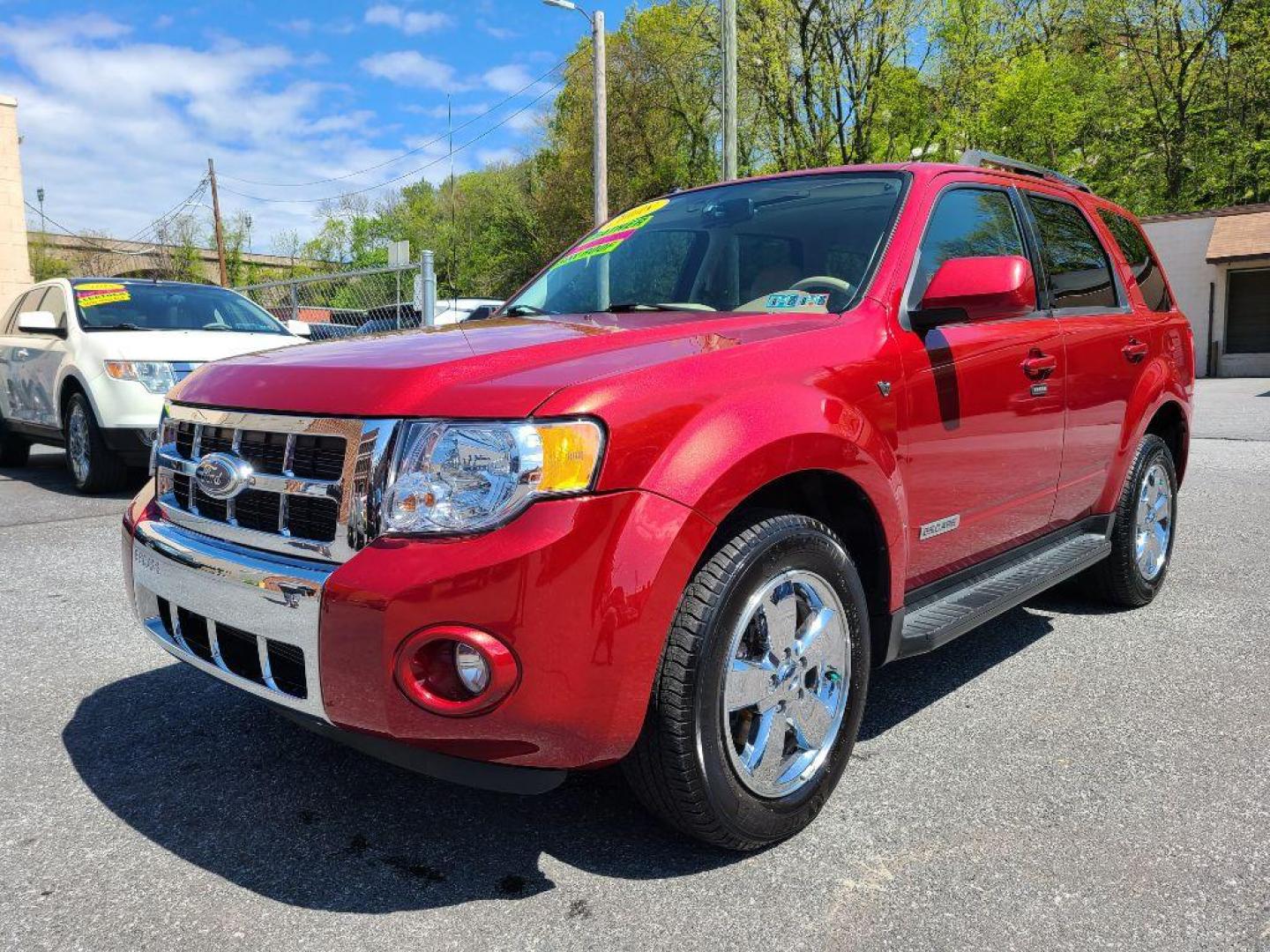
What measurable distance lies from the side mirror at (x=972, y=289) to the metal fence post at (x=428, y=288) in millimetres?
8698

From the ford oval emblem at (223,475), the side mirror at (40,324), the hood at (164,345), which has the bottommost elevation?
the ford oval emblem at (223,475)

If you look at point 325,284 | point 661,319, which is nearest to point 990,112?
point 325,284

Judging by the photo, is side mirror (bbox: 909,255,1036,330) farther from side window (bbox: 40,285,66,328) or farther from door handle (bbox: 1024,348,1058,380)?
side window (bbox: 40,285,66,328)

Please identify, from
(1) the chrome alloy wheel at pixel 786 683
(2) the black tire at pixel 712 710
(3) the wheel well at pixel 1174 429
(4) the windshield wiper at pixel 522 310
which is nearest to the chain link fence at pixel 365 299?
(4) the windshield wiper at pixel 522 310

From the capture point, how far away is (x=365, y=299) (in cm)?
1180

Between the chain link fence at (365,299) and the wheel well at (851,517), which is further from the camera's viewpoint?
the chain link fence at (365,299)

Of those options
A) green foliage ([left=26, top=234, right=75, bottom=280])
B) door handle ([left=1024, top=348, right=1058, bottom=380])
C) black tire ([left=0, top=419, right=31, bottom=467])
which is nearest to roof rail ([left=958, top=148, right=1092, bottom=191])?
door handle ([left=1024, top=348, right=1058, bottom=380])

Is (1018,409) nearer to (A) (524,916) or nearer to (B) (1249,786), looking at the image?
(B) (1249,786)

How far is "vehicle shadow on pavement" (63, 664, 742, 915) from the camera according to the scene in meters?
2.23

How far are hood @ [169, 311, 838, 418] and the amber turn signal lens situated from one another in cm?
8

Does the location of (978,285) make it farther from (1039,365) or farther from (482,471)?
(482,471)

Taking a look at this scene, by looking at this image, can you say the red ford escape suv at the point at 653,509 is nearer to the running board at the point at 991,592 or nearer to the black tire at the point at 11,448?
the running board at the point at 991,592

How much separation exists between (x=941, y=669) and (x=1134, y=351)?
1599 millimetres

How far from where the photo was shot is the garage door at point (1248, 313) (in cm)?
2523
